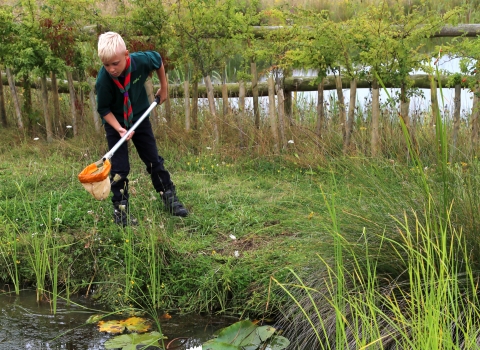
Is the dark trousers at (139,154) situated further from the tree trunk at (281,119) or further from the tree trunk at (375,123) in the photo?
the tree trunk at (375,123)

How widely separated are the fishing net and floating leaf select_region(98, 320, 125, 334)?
819 mm

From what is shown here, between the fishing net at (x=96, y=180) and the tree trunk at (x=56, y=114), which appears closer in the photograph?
the fishing net at (x=96, y=180)

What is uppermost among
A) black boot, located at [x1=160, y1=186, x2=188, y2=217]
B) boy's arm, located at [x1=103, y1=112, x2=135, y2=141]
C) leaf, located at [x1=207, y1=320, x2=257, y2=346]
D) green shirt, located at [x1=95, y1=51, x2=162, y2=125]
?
green shirt, located at [x1=95, y1=51, x2=162, y2=125]

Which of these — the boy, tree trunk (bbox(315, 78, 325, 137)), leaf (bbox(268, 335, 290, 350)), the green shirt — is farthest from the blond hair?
tree trunk (bbox(315, 78, 325, 137))

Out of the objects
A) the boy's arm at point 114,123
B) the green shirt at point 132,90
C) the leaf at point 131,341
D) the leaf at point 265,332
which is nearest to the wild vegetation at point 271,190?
the leaf at point 265,332

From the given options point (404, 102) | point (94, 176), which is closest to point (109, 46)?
point (94, 176)

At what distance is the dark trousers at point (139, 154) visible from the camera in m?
4.80

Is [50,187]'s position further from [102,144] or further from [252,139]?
[252,139]

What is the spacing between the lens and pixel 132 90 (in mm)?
4699

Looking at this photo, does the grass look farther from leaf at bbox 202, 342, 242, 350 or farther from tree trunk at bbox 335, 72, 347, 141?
leaf at bbox 202, 342, 242, 350

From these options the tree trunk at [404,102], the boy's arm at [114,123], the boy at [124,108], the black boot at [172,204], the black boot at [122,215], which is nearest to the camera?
the boy at [124,108]

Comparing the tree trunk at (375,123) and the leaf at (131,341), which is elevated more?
the tree trunk at (375,123)

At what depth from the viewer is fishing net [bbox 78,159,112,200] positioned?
3.94 metres

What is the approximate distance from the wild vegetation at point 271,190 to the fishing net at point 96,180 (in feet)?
1.18
